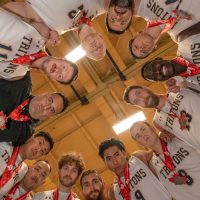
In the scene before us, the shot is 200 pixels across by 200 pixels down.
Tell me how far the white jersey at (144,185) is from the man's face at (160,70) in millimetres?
1438

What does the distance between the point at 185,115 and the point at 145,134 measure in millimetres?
805

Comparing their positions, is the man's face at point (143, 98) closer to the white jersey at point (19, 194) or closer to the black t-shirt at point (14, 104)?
the black t-shirt at point (14, 104)

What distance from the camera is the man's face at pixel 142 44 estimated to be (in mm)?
4094

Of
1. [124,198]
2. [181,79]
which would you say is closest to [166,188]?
[124,198]

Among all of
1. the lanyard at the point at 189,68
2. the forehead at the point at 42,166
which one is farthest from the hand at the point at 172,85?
the forehead at the point at 42,166

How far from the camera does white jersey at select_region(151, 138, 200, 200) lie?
169 inches

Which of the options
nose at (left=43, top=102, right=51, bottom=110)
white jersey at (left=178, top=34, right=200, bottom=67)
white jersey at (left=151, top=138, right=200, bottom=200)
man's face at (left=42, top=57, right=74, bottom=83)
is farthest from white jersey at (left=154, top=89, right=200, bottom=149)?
nose at (left=43, top=102, right=51, bottom=110)

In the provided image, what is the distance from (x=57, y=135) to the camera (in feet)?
26.3

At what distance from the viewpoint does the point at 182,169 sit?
4355mm

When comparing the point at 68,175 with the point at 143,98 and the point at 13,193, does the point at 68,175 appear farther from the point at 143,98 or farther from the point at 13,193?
the point at 143,98

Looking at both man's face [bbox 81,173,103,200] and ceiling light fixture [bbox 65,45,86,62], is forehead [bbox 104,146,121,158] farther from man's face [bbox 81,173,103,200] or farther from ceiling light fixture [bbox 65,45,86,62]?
ceiling light fixture [bbox 65,45,86,62]

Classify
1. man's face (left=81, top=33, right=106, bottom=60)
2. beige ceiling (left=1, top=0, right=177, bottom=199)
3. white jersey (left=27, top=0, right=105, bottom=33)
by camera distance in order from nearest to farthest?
white jersey (left=27, top=0, right=105, bottom=33)
man's face (left=81, top=33, right=106, bottom=60)
beige ceiling (left=1, top=0, right=177, bottom=199)

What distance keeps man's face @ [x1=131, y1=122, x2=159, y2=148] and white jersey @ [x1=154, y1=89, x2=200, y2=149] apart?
0.27 metres

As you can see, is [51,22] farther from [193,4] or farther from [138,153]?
[138,153]
